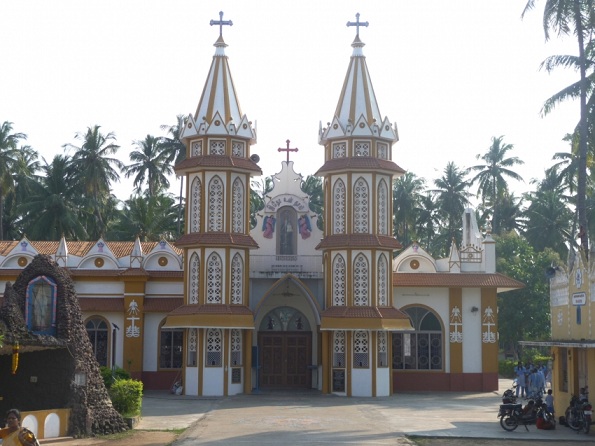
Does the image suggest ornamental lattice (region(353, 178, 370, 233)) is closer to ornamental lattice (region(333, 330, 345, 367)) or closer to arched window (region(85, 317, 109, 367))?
ornamental lattice (region(333, 330, 345, 367))

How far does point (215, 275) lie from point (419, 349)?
882 cm

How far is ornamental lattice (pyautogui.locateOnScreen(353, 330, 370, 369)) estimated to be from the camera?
31.8 meters

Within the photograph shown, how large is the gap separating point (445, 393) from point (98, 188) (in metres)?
30.3

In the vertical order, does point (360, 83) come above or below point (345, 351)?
above

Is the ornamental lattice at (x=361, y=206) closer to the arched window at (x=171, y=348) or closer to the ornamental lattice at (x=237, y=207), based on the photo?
the ornamental lattice at (x=237, y=207)

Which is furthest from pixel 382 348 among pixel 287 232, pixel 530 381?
pixel 287 232

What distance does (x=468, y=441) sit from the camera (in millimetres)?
20203

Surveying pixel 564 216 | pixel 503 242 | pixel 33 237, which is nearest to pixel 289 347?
pixel 503 242

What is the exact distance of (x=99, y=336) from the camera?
113ft

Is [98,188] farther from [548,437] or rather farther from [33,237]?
[548,437]

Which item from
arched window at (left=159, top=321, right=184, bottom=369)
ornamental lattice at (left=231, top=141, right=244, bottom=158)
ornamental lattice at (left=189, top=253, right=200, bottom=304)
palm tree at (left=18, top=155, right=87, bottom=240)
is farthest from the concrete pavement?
palm tree at (left=18, top=155, right=87, bottom=240)

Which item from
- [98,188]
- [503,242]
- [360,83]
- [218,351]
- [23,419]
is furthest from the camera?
[98,188]

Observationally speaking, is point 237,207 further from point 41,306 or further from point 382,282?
point 41,306

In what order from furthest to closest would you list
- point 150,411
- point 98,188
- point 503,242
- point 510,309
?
point 98,188
point 503,242
point 510,309
point 150,411
